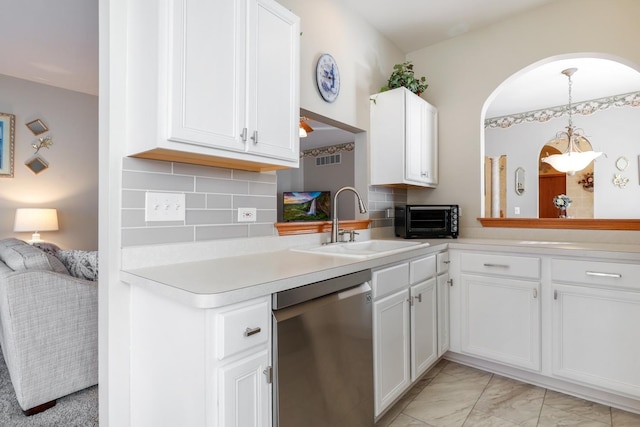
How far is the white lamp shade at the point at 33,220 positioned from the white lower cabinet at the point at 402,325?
3.73 metres

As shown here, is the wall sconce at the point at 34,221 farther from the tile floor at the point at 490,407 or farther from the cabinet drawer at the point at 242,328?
the tile floor at the point at 490,407

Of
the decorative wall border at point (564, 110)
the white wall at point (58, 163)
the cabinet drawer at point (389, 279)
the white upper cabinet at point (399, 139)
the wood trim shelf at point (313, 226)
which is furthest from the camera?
the decorative wall border at point (564, 110)

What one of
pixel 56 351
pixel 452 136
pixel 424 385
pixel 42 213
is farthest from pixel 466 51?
pixel 42 213

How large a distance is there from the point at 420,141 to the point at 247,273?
78.1 inches

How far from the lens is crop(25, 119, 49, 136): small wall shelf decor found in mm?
3721

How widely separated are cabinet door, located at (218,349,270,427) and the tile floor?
96 centimetres

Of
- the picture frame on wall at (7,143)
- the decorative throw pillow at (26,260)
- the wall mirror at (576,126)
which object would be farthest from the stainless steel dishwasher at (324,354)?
the picture frame on wall at (7,143)

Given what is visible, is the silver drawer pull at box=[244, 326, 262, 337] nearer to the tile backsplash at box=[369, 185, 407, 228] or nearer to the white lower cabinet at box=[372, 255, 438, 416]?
the white lower cabinet at box=[372, 255, 438, 416]

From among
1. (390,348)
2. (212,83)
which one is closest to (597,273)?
(390,348)

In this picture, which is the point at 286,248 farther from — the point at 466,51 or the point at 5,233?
the point at 5,233

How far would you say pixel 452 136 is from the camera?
9.52ft

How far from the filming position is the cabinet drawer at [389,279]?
1585 mm

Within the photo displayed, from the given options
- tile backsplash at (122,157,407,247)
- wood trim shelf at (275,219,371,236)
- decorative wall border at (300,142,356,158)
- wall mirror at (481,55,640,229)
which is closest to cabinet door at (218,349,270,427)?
tile backsplash at (122,157,407,247)

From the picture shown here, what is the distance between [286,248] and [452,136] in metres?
1.84
